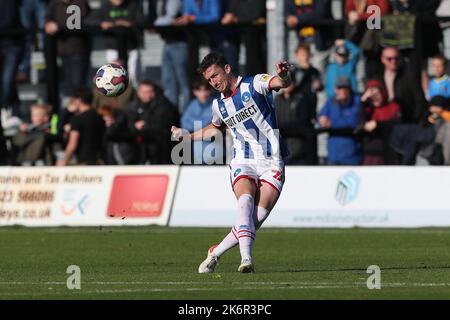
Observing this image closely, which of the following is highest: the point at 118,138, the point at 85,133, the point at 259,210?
the point at 259,210

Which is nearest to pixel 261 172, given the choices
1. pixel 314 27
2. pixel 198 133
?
pixel 198 133

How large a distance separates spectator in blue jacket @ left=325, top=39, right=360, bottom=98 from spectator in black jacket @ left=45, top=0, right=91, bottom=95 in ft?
18.2

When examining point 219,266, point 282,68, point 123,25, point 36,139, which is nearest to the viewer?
point 282,68

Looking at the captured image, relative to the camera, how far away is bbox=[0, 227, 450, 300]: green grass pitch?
1277 centimetres

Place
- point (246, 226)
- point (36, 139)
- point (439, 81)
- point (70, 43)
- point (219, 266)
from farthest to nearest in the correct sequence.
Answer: point (70, 43)
point (36, 139)
point (439, 81)
point (219, 266)
point (246, 226)

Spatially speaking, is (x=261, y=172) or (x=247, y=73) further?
(x=247, y=73)

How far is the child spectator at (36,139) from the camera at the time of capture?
27781mm

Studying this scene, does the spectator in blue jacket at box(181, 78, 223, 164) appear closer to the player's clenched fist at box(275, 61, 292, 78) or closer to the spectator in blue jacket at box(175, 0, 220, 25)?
the spectator in blue jacket at box(175, 0, 220, 25)

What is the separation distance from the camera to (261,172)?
49.7ft

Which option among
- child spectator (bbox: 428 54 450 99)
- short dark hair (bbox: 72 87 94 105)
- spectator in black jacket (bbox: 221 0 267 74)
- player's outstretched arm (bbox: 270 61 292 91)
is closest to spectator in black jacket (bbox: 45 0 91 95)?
short dark hair (bbox: 72 87 94 105)

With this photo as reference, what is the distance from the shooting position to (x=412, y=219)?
23.2 meters

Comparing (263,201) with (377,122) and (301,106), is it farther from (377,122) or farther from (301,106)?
(301,106)

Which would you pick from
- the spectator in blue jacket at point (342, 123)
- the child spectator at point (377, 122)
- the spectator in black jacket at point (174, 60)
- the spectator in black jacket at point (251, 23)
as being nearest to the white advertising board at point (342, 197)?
the spectator in blue jacket at point (342, 123)

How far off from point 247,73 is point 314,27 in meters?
1.62
